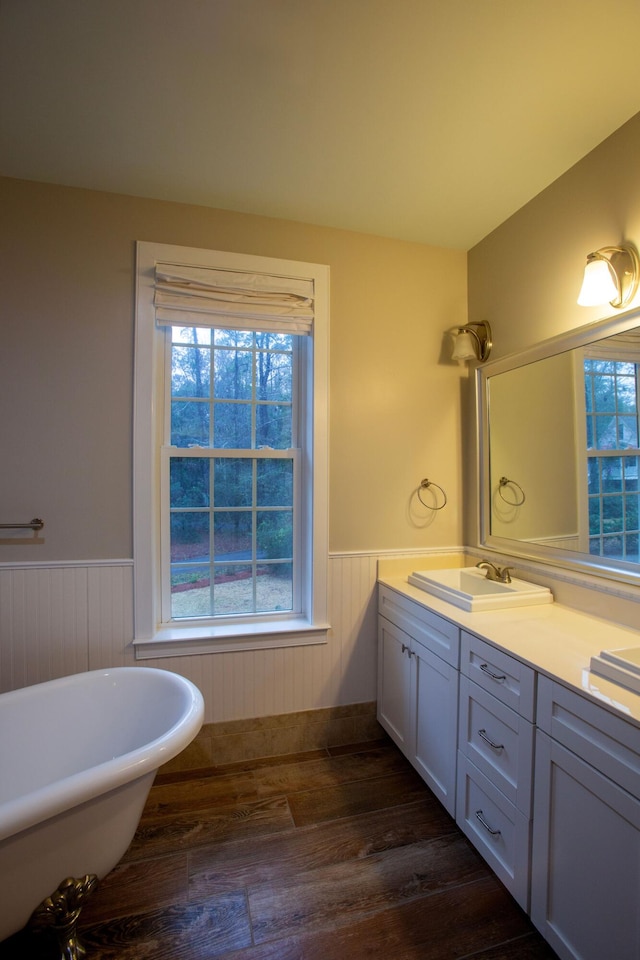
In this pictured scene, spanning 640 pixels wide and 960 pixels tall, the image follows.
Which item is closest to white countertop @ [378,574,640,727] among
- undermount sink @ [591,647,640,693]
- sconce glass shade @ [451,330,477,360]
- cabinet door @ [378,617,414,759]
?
undermount sink @ [591,647,640,693]

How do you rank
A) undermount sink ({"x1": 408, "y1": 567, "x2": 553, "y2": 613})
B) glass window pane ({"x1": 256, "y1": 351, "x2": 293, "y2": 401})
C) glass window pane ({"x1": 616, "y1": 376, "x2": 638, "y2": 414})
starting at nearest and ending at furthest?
glass window pane ({"x1": 616, "y1": 376, "x2": 638, "y2": 414}) → undermount sink ({"x1": 408, "y1": 567, "x2": 553, "y2": 613}) → glass window pane ({"x1": 256, "y1": 351, "x2": 293, "y2": 401})

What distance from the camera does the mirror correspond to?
1.49 meters

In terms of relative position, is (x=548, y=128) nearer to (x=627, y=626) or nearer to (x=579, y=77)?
(x=579, y=77)

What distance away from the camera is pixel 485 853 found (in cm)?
142

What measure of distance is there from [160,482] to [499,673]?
5.27ft

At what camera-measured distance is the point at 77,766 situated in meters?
1.56

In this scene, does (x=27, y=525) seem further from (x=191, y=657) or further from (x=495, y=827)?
(x=495, y=827)

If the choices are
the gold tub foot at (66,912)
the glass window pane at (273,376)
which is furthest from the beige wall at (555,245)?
the gold tub foot at (66,912)

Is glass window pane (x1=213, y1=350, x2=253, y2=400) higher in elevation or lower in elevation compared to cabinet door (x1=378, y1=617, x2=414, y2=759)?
higher

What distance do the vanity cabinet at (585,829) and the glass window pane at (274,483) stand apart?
1.39 meters

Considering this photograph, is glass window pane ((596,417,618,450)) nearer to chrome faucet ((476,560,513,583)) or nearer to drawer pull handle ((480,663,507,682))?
chrome faucet ((476,560,513,583))

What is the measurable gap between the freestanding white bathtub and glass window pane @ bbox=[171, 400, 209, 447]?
1.02m

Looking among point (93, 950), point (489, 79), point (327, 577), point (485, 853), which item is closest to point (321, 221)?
point (489, 79)

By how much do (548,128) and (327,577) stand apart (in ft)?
6.67
